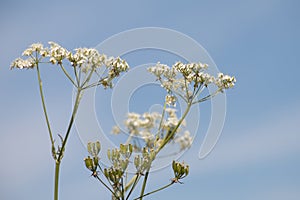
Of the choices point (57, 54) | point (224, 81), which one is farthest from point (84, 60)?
point (224, 81)

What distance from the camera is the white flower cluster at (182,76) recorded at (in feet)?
17.7

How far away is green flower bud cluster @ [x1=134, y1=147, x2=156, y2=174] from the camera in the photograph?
4.49 meters

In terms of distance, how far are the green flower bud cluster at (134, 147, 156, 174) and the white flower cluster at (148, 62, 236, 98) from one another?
3.79ft

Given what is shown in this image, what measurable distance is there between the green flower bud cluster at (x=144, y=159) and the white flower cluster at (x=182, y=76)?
1155mm

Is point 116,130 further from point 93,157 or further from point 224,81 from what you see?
point 224,81

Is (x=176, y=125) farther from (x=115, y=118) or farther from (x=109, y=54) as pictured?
(x=109, y=54)

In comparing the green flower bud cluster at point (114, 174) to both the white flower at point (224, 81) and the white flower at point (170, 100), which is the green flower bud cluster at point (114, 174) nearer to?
the white flower at point (170, 100)

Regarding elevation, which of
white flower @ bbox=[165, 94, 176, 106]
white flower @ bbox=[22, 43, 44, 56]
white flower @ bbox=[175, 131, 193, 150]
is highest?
white flower @ bbox=[22, 43, 44, 56]

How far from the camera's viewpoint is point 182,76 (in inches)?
216

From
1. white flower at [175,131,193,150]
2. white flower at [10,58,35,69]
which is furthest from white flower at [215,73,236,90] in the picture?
white flower at [10,58,35,69]

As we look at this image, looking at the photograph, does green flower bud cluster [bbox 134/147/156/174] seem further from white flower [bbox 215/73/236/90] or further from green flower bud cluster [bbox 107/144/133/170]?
white flower [bbox 215/73/236/90]

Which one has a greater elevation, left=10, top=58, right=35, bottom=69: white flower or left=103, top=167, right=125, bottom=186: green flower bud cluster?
left=10, top=58, right=35, bottom=69: white flower

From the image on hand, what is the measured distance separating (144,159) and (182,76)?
142cm

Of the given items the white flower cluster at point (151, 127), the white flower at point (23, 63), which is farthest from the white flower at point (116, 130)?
the white flower at point (23, 63)
